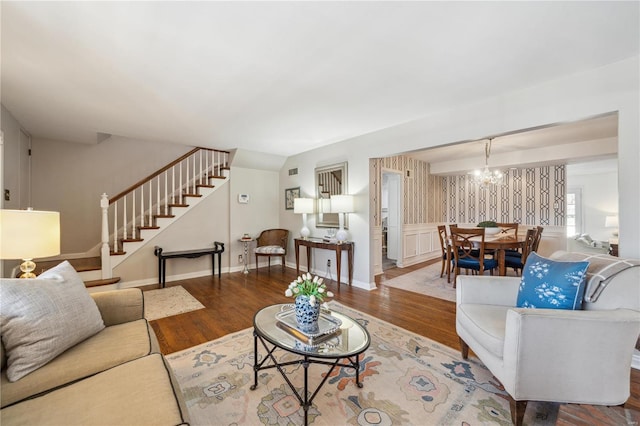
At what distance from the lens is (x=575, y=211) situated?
729 centimetres

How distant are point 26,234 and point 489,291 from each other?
3149mm

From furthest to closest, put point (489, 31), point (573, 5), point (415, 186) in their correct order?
point (415, 186)
point (489, 31)
point (573, 5)

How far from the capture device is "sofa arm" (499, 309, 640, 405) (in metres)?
1.35

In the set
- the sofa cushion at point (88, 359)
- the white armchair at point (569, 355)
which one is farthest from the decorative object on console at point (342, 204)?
the sofa cushion at point (88, 359)

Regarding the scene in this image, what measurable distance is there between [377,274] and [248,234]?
2626mm

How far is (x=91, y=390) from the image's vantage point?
1.04m

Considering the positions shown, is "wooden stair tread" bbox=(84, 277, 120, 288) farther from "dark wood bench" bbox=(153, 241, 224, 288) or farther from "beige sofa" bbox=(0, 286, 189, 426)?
"beige sofa" bbox=(0, 286, 189, 426)

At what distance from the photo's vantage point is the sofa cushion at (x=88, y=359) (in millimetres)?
1072

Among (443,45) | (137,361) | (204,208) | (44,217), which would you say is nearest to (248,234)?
(204,208)

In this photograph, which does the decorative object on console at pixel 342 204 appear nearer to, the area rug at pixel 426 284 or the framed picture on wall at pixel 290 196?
the area rug at pixel 426 284

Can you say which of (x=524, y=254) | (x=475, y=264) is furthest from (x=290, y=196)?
(x=524, y=254)

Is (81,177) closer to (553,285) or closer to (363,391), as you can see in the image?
(363,391)

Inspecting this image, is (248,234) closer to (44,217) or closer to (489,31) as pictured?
(44,217)

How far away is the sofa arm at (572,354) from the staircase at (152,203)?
4.49 metres
